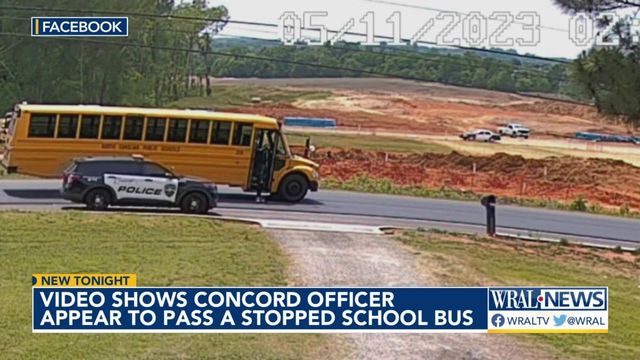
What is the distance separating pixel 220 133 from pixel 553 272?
12501mm

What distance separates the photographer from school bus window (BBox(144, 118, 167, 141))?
30.3 meters

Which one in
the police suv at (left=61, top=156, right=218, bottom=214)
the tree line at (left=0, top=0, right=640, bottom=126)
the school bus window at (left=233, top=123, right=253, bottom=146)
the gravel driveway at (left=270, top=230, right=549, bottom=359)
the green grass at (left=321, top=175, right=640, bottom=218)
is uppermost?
the tree line at (left=0, top=0, right=640, bottom=126)

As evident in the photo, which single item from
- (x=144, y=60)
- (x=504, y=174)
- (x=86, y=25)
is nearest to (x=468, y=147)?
(x=504, y=174)

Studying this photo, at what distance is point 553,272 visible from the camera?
2214 cm

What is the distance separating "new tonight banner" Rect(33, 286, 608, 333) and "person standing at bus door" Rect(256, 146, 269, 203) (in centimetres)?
1606

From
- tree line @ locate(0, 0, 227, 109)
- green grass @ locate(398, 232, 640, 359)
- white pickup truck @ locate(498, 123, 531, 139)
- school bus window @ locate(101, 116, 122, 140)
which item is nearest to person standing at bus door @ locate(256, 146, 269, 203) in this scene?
school bus window @ locate(101, 116, 122, 140)

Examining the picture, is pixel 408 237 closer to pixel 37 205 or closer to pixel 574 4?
pixel 574 4

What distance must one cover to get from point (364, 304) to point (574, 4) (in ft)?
30.6

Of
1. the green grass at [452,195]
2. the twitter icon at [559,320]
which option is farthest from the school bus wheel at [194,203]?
the twitter icon at [559,320]

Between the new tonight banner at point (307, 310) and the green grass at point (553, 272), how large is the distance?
38cm

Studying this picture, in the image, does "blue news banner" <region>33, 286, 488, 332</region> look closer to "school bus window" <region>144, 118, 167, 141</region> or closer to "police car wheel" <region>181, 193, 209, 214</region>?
"police car wheel" <region>181, 193, 209, 214</region>

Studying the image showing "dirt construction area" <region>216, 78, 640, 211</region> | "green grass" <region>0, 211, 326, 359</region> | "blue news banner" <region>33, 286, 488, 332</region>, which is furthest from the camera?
"dirt construction area" <region>216, 78, 640, 211</region>

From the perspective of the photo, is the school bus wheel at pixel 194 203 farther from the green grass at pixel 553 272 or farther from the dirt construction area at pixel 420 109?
the dirt construction area at pixel 420 109

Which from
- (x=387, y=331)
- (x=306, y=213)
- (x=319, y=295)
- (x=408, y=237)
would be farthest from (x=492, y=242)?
(x=387, y=331)
